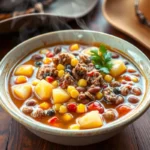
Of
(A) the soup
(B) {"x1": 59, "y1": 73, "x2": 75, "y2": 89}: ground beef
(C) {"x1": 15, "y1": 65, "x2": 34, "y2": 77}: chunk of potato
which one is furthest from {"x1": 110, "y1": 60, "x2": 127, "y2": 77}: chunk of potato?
(C) {"x1": 15, "y1": 65, "x2": 34, "y2": 77}: chunk of potato

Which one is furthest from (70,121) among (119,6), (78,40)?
(119,6)

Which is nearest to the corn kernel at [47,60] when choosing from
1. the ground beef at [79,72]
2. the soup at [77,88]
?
the soup at [77,88]

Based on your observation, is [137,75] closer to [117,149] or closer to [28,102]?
[117,149]

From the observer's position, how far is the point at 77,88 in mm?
2326

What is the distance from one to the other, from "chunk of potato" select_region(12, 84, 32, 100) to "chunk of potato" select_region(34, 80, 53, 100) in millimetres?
53

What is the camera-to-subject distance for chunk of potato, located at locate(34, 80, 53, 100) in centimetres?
231

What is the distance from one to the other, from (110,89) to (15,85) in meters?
0.73

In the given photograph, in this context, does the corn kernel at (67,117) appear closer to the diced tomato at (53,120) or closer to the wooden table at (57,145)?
the diced tomato at (53,120)

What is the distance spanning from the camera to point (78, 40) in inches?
113

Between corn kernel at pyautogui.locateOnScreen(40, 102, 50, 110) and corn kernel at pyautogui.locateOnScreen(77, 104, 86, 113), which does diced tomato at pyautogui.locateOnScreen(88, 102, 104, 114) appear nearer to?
corn kernel at pyautogui.locateOnScreen(77, 104, 86, 113)

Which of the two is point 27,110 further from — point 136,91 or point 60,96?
point 136,91

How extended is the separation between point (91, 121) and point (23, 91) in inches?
23.1

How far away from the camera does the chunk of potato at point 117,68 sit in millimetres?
2504

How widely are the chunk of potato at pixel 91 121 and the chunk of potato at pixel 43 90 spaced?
1.09 ft
